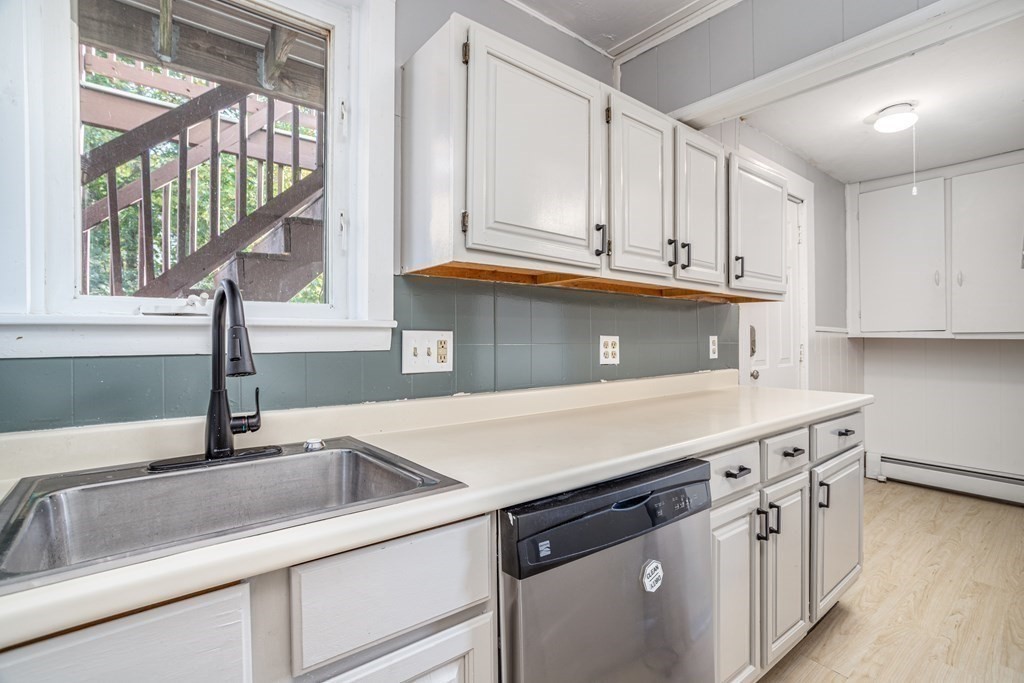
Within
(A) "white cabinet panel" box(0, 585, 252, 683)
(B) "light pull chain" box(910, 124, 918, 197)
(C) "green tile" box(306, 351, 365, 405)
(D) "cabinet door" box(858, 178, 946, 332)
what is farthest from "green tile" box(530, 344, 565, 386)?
(D) "cabinet door" box(858, 178, 946, 332)

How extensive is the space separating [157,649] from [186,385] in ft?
2.29

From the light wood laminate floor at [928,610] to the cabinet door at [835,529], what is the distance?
0.51 feet

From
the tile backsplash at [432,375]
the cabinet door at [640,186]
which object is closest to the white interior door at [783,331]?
the tile backsplash at [432,375]

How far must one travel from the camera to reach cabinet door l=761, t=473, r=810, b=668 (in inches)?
60.4

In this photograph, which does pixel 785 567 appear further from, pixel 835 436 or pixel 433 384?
pixel 433 384

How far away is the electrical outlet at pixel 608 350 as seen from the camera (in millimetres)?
1985

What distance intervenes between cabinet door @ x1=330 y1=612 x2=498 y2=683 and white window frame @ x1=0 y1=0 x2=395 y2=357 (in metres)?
0.78

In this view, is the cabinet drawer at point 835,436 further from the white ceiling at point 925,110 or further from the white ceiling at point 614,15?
the white ceiling at point 614,15

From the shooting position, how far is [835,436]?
187 cm

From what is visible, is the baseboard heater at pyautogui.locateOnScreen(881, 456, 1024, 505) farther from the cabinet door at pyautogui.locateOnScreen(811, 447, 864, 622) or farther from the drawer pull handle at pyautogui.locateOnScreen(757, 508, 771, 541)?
the drawer pull handle at pyautogui.locateOnScreen(757, 508, 771, 541)

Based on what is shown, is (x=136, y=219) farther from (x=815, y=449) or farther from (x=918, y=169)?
(x=918, y=169)

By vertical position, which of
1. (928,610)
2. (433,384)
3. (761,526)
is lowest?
(928,610)

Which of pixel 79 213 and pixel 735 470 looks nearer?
pixel 79 213

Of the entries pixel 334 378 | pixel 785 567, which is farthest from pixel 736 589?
pixel 334 378
